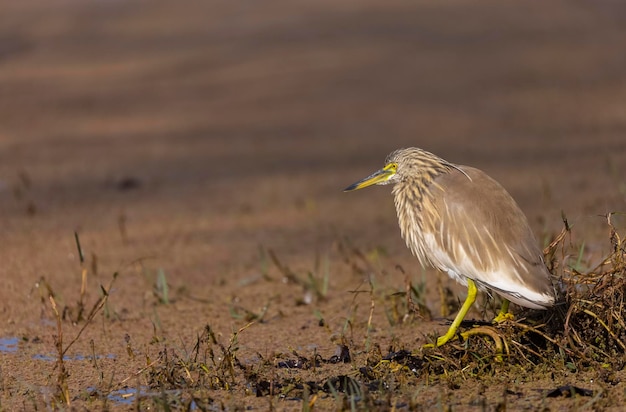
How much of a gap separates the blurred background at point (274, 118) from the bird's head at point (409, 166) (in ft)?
2.09

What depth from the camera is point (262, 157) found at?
7.29m

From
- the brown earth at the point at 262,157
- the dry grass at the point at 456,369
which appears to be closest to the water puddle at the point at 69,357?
the brown earth at the point at 262,157

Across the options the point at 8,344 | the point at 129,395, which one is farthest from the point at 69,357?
the point at 129,395

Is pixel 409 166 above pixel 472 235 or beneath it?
above

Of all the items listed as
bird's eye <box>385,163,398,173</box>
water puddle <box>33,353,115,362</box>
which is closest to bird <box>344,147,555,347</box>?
bird's eye <box>385,163,398,173</box>

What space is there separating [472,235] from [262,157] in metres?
4.07

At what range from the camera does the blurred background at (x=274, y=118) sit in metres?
5.62

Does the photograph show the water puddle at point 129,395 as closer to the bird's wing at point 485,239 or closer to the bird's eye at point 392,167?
the bird's wing at point 485,239

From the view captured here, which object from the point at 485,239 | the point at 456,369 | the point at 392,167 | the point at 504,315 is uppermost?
the point at 392,167

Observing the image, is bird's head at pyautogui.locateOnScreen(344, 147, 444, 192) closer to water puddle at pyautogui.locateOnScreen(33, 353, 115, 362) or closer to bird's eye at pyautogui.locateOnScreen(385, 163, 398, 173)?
bird's eye at pyautogui.locateOnScreen(385, 163, 398, 173)

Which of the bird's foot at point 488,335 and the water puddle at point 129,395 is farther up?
the bird's foot at point 488,335

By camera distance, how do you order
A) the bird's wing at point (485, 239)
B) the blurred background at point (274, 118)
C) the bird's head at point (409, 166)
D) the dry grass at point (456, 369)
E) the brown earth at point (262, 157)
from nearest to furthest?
1. the dry grass at point (456, 369)
2. the bird's wing at point (485, 239)
3. the bird's head at point (409, 166)
4. the brown earth at point (262, 157)
5. the blurred background at point (274, 118)

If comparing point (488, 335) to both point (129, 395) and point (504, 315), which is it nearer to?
point (504, 315)

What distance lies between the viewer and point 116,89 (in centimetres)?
937
